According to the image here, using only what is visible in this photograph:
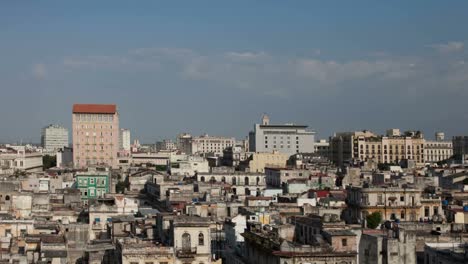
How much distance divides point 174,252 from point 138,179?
82608mm

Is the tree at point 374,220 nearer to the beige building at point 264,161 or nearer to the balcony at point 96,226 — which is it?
the balcony at point 96,226

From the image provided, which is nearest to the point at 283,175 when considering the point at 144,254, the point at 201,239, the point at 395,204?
the point at 395,204

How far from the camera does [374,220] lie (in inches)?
2869

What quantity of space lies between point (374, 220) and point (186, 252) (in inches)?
1039

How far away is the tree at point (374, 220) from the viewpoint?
234ft

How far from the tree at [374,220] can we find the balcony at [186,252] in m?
23.9

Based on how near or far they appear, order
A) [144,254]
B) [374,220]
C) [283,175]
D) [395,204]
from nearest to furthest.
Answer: [144,254] < [374,220] < [395,204] < [283,175]

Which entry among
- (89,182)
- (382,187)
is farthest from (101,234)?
(89,182)

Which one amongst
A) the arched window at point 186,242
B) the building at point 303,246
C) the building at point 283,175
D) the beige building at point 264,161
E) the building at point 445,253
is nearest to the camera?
the building at point 445,253

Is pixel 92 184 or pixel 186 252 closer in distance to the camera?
pixel 186 252

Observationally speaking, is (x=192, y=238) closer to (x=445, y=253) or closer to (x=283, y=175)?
(x=445, y=253)

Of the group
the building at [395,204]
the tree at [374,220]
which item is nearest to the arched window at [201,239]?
the tree at [374,220]

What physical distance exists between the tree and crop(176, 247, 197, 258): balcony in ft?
78.2

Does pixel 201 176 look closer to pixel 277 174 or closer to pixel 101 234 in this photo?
pixel 277 174
